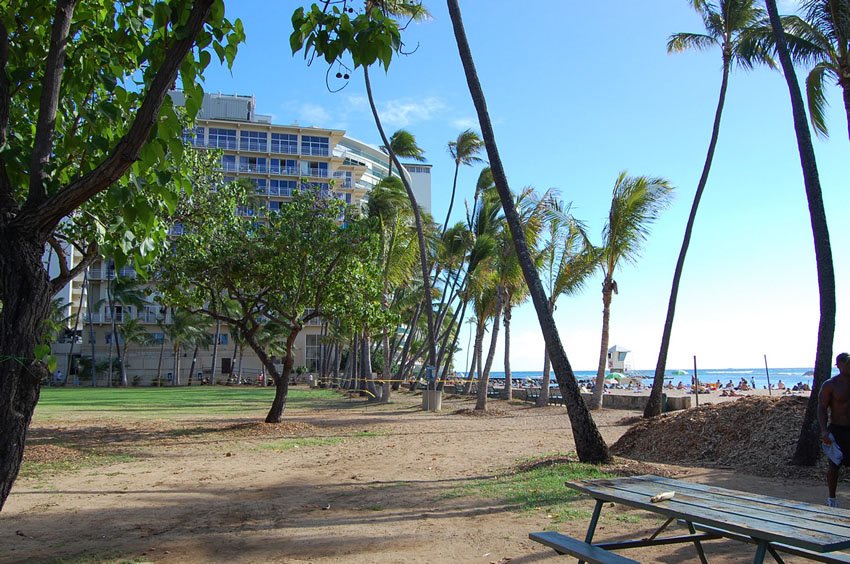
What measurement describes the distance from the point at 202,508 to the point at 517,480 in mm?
3949

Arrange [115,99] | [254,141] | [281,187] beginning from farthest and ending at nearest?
1. [281,187]
2. [254,141]
3. [115,99]

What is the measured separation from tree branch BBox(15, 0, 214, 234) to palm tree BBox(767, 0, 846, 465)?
958 centimetres

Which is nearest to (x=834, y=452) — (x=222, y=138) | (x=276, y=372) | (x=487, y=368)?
(x=276, y=372)

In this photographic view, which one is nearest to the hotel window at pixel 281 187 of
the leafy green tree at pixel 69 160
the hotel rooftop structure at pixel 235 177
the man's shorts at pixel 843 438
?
the hotel rooftop structure at pixel 235 177

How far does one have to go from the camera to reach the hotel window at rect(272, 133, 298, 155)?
7256 cm

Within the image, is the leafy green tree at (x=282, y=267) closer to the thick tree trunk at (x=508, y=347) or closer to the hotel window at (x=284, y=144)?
the thick tree trunk at (x=508, y=347)

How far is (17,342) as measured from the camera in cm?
361

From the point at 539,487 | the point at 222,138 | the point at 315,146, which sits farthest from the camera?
the point at 315,146

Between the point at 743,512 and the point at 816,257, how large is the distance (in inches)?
308

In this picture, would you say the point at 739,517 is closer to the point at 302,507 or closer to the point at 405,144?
the point at 302,507

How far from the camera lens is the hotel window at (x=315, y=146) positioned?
241 ft

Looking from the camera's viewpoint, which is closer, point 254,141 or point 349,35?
point 349,35

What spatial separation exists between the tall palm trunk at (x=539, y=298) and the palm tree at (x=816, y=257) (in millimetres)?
2858

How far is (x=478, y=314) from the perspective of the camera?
32531 millimetres
